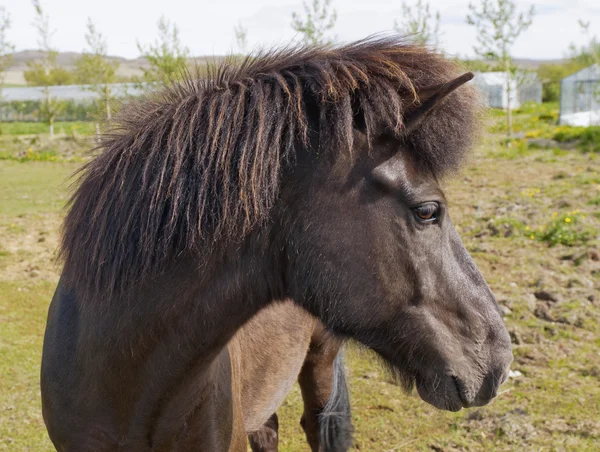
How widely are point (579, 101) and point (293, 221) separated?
28656 mm

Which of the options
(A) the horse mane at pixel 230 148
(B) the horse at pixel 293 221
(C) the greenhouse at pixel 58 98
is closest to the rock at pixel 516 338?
(B) the horse at pixel 293 221

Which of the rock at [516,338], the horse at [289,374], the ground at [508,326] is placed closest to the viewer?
the horse at [289,374]

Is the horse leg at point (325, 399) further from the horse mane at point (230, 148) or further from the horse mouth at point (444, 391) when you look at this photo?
the horse mane at point (230, 148)

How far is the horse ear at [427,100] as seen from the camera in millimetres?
1723

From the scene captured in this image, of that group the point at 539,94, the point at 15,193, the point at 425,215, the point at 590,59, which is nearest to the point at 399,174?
the point at 425,215

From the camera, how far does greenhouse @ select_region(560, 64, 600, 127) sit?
1009 inches

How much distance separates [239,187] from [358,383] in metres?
3.50

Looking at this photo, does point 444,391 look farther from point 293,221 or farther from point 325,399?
point 325,399

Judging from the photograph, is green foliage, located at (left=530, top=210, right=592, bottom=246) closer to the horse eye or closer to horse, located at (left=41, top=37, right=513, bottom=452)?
horse, located at (left=41, top=37, right=513, bottom=452)

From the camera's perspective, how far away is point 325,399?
390 cm

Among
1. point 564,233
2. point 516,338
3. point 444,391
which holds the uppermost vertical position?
point 444,391

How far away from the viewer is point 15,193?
12.4m

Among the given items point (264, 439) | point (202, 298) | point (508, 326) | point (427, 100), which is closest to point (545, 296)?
point (508, 326)

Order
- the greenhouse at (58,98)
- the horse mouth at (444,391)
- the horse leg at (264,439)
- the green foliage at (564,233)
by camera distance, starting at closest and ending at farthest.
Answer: the horse mouth at (444,391), the horse leg at (264,439), the green foliage at (564,233), the greenhouse at (58,98)
